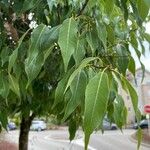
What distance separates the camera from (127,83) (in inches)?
58.1

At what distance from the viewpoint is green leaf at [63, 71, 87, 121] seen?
1.59 m

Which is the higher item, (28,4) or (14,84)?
(28,4)

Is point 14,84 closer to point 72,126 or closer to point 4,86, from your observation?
point 4,86

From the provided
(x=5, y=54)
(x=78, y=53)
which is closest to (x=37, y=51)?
(x=78, y=53)

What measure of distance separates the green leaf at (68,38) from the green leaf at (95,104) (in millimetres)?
255

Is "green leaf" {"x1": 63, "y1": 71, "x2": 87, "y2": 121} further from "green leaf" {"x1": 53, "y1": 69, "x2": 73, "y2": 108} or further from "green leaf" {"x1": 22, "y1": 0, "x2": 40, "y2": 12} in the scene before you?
"green leaf" {"x1": 22, "y1": 0, "x2": 40, "y2": 12}

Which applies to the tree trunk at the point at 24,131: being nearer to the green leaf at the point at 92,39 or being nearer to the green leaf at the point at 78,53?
the green leaf at the point at 92,39

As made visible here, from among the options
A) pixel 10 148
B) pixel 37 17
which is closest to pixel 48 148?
pixel 10 148

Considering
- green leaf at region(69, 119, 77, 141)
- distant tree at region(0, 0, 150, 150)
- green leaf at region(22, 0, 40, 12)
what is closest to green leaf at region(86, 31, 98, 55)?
distant tree at region(0, 0, 150, 150)

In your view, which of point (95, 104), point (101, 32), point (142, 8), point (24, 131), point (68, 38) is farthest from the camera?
point (24, 131)

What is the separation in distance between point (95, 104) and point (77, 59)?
1.54ft

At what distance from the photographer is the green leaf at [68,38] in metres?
1.66

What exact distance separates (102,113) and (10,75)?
0.96 meters

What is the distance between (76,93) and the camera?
5.32 ft
